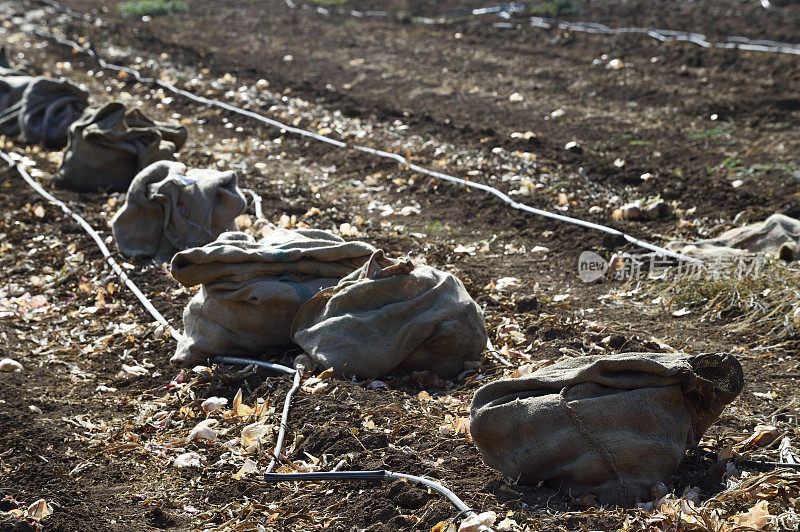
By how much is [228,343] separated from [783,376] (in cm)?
273

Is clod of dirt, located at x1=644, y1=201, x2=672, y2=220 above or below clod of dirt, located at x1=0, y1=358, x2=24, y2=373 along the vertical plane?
above

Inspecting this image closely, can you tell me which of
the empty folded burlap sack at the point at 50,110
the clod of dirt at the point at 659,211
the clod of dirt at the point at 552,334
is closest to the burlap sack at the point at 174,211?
A: the clod of dirt at the point at 552,334

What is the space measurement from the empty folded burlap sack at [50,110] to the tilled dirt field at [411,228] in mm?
326

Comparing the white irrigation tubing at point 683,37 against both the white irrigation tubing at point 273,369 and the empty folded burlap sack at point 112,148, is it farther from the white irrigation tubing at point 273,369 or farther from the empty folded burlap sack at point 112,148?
the white irrigation tubing at point 273,369

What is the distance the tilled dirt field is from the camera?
10.5 feet

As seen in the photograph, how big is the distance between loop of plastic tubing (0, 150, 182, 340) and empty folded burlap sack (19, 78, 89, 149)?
17.6 inches

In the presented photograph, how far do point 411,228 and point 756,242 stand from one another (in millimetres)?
2442

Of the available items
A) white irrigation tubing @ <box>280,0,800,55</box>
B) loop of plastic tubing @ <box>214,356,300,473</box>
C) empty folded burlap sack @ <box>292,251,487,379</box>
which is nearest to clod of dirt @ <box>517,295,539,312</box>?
empty folded burlap sack @ <box>292,251,487,379</box>

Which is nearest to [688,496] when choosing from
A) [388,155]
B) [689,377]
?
[689,377]

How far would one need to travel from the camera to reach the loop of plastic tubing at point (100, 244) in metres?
4.92

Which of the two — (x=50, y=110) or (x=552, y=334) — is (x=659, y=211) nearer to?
(x=552, y=334)

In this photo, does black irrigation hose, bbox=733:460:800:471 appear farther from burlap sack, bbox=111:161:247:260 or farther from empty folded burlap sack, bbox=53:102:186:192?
empty folded burlap sack, bbox=53:102:186:192

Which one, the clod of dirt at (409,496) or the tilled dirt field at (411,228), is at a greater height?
the clod of dirt at (409,496)

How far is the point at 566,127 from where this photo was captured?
27.1ft
